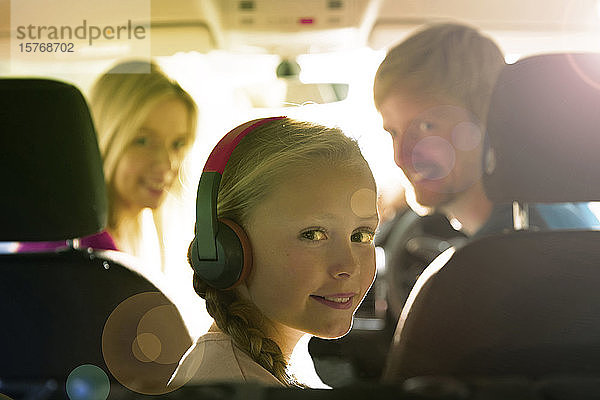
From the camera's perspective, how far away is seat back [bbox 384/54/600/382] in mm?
1290

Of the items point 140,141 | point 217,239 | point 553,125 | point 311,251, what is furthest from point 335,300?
point 140,141

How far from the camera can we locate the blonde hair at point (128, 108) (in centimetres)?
193

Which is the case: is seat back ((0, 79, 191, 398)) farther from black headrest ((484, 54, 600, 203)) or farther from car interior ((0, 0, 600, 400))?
black headrest ((484, 54, 600, 203))

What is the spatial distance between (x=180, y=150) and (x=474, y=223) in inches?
29.8

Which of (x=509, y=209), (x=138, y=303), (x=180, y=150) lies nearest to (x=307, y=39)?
(x=180, y=150)

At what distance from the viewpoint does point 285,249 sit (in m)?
1.12

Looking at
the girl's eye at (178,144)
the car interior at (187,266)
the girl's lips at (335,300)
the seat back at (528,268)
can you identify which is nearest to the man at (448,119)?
the car interior at (187,266)

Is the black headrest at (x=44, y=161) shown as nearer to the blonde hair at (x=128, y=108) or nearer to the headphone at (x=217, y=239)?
the headphone at (x=217, y=239)

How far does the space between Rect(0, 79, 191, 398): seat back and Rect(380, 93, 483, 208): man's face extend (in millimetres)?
642

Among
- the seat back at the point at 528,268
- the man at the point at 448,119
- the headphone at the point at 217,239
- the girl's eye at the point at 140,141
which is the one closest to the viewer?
the headphone at the point at 217,239

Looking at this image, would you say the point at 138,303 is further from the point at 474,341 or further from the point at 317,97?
the point at 317,97

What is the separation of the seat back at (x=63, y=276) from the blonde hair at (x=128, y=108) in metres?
0.48

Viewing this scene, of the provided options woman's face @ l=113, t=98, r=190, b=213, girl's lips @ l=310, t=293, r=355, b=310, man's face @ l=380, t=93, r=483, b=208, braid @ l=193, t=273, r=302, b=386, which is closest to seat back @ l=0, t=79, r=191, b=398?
braid @ l=193, t=273, r=302, b=386

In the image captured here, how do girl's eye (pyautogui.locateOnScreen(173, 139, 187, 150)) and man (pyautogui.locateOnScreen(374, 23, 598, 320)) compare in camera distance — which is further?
girl's eye (pyautogui.locateOnScreen(173, 139, 187, 150))
